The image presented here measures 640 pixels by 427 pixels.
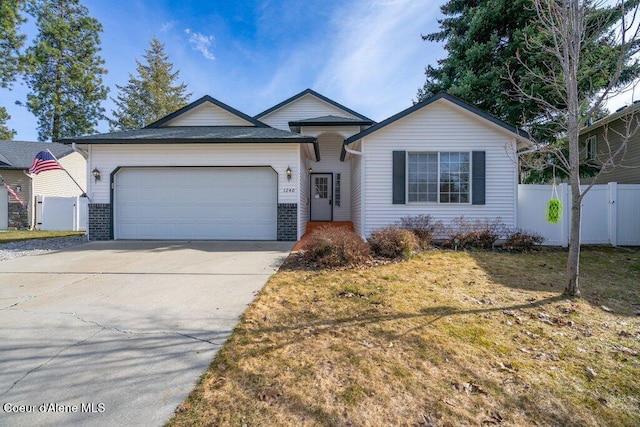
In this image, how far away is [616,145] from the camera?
12.3 metres

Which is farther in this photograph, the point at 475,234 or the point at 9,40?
the point at 9,40

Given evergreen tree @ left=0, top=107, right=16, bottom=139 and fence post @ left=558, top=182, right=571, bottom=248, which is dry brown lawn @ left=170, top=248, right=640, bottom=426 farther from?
evergreen tree @ left=0, top=107, right=16, bottom=139

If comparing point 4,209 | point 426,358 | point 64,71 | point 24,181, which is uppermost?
point 64,71

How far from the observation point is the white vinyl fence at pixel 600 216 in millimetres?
8734

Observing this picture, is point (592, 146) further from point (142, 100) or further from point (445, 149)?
point (142, 100)

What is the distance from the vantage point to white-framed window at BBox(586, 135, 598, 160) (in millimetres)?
13445

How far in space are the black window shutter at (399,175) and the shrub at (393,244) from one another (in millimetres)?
2276

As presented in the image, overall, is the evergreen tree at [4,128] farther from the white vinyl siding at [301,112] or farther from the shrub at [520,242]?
the shrub at [520,242]

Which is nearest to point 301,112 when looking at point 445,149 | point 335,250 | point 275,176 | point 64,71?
point 275,176

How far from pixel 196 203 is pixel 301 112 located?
8138 mm

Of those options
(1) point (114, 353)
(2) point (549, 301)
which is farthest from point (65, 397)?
(2) point (549, 301)

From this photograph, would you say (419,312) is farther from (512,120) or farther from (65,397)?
(512,120)

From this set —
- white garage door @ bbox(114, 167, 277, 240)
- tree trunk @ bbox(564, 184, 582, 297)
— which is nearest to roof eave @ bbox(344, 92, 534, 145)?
white garage door @ bbox(114, 167, 277, 240)

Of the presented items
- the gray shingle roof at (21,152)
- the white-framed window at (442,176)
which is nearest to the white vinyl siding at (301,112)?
the white-framed window at (442,176)
